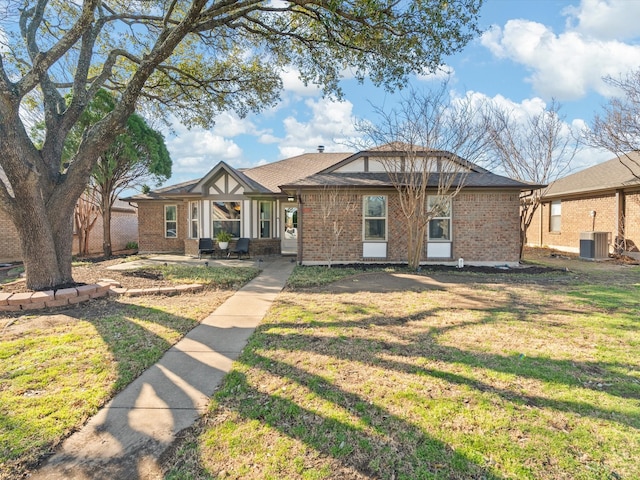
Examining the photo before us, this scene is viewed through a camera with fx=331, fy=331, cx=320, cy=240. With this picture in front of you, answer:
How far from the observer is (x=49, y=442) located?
8.07ft

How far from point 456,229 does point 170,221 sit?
13.9 metres

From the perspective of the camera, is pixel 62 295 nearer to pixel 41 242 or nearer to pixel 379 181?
pixel 41 242

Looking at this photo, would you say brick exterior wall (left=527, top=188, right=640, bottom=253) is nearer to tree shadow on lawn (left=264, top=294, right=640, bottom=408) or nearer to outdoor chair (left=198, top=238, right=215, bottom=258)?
tree shadow on lawn (left=264, top=294, right=640, bottom=408)

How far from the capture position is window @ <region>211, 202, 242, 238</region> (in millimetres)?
14648

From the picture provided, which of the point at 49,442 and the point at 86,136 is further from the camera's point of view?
the point at 86,136

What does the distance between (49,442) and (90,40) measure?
912 centimetres

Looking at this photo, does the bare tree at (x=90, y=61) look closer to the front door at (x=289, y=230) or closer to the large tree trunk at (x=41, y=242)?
the large tree trunk at (x=41, y=242)

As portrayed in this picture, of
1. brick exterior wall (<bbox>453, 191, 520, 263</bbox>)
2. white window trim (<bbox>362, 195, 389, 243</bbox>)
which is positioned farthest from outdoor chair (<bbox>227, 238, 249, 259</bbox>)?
brick exterior wall (<bbox>453, 191, 520, 263</bbox>)

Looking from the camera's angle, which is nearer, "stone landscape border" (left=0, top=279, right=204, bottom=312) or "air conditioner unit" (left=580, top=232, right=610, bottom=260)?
"stone landscape border" (left=0, top=279, right=204, bottom=312)

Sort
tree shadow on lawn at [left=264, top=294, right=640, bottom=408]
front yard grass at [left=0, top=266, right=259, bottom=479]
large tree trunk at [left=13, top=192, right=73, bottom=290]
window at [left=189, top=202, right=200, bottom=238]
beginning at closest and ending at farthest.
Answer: front yard grass at [left=0, top=266, right=259, bottom=479], tree shadow on lawn at [left=264, top=294, right=640, bottom=408], large tree trunk at [left=13, top=192, right=73, bottom=290], window at [left=189, top=202, right=200, bottom=238]

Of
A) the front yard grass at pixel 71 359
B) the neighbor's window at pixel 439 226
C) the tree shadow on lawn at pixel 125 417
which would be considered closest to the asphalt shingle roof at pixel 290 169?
the neighbor's window at pixel 439 226

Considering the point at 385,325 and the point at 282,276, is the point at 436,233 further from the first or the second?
the point at 385,325

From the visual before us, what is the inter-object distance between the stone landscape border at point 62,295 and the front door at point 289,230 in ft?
26.9

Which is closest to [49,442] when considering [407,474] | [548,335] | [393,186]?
[407,474]
